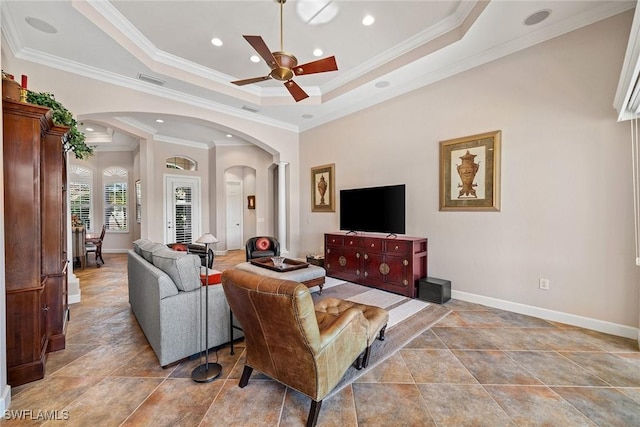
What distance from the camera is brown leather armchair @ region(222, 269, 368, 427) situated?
1485 mm

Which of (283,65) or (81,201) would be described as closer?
(283,65)

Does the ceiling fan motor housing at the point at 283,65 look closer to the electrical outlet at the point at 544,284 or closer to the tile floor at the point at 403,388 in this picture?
the tile floor at the point at 403,388

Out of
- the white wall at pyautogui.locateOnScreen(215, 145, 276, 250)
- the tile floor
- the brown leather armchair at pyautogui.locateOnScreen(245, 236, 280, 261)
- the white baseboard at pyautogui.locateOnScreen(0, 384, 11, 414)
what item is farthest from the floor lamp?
the white wall at pyautogui.locateOnScreen(215, 145, 276, 250)

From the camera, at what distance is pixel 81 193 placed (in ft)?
27.2

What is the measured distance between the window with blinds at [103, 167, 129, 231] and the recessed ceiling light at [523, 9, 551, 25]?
1020 centimetres

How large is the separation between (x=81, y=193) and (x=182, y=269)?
8612 mm

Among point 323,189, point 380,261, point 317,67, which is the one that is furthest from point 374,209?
point 317,67

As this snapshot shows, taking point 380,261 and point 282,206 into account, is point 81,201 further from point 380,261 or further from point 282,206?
point 380,261

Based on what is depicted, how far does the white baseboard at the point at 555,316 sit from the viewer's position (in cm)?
271

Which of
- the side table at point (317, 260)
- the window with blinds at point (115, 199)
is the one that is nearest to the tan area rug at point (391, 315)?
the side table at point (317, 260)

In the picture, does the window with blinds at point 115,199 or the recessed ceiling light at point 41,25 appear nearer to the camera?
the recessed ceiling light at point 41,25

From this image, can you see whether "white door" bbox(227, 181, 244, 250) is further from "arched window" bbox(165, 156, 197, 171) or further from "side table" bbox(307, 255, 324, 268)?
"side table" bbox(307, 255, 324, 268)

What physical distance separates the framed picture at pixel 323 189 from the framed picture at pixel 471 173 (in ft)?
7.75

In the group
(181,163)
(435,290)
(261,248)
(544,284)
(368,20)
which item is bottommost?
(435,290)
